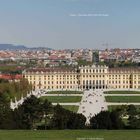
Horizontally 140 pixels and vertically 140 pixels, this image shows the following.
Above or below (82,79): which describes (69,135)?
above

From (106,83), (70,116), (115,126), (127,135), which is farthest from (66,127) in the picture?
(106,83)

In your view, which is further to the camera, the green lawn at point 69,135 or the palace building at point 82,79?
the palace building at point 82,79

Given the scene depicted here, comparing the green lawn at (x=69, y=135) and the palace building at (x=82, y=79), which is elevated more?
the green lawn at (x=69, y=135)

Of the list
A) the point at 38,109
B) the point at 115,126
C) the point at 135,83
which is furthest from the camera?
the point at 135,83

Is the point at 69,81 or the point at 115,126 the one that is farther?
the point at 69,81

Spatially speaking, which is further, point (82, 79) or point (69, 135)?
point (82, 79)

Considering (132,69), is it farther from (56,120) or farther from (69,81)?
(56,120)
